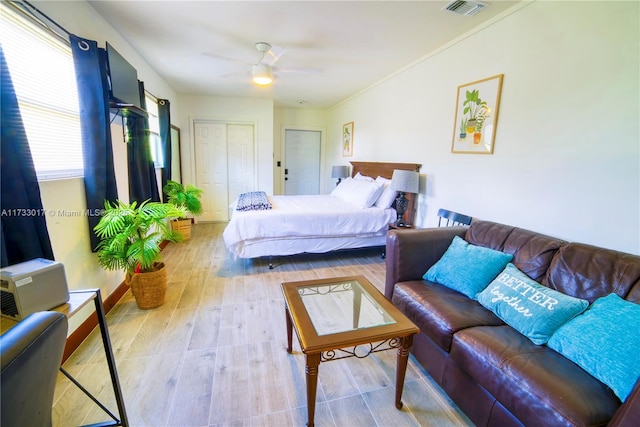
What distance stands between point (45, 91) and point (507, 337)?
2947 mm

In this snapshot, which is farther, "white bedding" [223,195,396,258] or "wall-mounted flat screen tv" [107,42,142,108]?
"white bedding" [223,195,396,258]

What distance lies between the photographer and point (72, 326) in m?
1.85

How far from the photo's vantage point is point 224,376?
1675 millimetres

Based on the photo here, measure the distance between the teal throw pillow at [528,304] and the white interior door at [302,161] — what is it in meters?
5.26

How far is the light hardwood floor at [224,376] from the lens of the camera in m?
1.42

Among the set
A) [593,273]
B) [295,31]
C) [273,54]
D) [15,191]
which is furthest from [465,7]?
[15,191]

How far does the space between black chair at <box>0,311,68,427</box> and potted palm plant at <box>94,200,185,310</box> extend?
1483mm

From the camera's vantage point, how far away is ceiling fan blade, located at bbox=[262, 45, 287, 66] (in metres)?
2.89

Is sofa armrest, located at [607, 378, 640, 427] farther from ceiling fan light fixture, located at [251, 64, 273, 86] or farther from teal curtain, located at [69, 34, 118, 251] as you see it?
ceiling fan light fixture, located at [251, 64, 273, 86]

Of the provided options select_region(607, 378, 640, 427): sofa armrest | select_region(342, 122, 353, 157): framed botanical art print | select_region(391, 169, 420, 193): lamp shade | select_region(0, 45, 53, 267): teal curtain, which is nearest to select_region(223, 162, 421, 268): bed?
select_region(391, 169, 420, 193): lamp shade

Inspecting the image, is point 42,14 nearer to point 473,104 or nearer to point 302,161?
point 473,104

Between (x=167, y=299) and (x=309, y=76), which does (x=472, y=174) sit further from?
(x=167, y=299)

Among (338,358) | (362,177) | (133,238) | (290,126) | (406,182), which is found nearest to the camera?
(338,358)

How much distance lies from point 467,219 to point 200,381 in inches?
95.2
